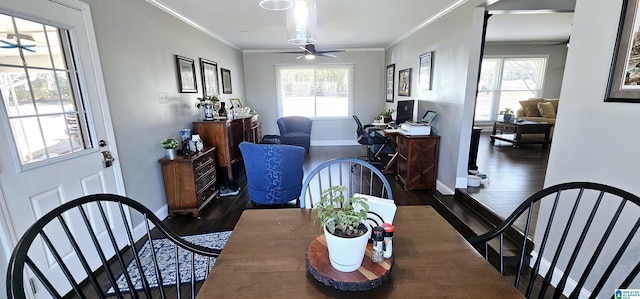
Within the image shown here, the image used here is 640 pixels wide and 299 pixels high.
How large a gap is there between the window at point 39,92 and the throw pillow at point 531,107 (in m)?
8.41

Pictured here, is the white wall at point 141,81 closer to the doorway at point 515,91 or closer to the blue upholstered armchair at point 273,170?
the blue upholstered armchair at point 273,170

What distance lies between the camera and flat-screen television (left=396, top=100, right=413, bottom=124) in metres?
4.26

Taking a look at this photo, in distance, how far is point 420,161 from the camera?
142 inches

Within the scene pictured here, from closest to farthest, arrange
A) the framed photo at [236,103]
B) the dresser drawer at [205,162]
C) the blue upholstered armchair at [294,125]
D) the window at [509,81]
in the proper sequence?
the dresser drawer at [205,162] → the framed photo at [236,103] → the blue upholstered armchair at [294,125] → the window at [509,81]

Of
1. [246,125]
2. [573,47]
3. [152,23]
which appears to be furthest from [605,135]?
[246,125]

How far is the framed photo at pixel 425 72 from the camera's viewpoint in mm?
3836

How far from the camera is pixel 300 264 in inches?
39.4

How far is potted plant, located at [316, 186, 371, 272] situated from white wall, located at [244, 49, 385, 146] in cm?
589

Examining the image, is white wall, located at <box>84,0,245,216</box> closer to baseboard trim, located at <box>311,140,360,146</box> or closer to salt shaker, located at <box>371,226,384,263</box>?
salt shaker, located at <box>371,226,384,263</box>

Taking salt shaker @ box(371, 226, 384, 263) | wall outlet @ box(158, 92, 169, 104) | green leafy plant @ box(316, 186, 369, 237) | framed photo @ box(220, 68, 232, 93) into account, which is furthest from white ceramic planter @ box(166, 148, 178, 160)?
salt shaker @ box(371, 226, 384, 263)

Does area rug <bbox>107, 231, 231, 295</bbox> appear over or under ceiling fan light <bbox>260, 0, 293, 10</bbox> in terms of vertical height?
under


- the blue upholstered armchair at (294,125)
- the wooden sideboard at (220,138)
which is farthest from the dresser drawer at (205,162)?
the blue upholstered armchair at (294,125)

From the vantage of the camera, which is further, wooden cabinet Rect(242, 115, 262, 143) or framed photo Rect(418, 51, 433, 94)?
wooden cabinet Rect(242, 115, 262, 143)

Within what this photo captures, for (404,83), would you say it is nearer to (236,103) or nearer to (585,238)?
(236,103)
